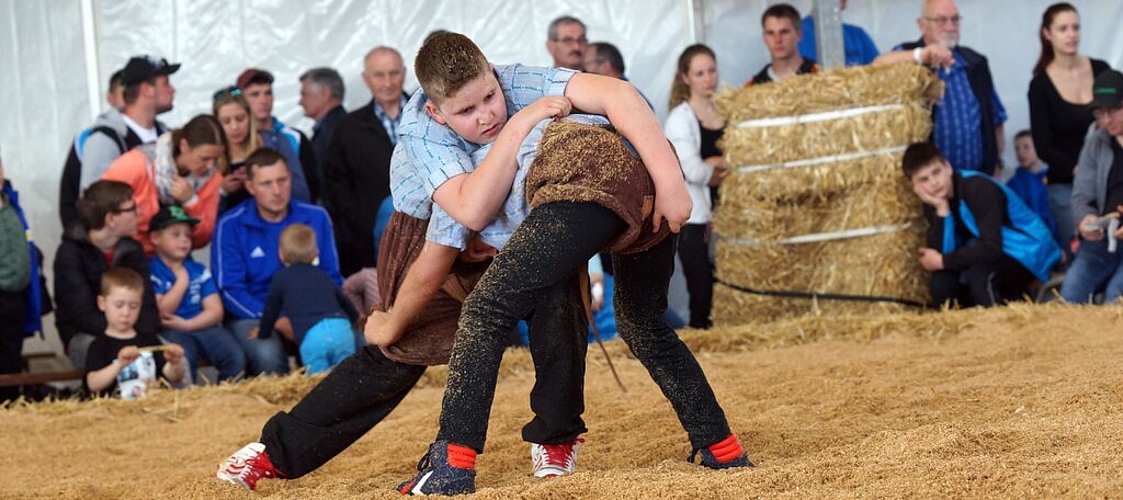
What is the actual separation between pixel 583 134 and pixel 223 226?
4467mm

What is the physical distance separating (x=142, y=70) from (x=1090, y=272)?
5.01 meters

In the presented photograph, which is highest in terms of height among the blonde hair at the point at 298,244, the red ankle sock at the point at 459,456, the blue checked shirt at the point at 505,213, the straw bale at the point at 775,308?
the blue checked shirt at the point at 505,213

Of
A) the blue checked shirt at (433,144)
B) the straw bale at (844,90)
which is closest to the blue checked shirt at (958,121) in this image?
the straw bale at (844,90)

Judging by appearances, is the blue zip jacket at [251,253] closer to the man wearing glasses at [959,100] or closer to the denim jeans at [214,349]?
the denim jeans at [214,349]

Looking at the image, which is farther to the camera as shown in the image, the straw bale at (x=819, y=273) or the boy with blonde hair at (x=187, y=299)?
the straw bale at (x=819, y=273)

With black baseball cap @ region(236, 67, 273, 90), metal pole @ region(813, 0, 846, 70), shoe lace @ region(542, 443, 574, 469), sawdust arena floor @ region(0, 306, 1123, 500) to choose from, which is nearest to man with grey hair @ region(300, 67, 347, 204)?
black baseball cap @ region(236, 67, 273, 90)

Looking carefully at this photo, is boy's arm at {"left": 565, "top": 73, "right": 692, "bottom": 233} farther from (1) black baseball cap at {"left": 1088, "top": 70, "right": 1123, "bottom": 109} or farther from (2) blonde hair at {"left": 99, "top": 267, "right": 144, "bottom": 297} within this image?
(1) black baseball cap at {"left": 1088, "top": 70, "right": 1123, "bottom": 109}

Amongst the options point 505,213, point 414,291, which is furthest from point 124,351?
point 505,213

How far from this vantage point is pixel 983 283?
24.2ft

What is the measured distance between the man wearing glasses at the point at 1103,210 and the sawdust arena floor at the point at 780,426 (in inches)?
34.4

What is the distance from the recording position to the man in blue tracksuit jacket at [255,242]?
7.39m

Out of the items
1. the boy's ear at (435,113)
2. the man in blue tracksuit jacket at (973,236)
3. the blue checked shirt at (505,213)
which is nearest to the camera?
the blue checked shirt at (505,213)

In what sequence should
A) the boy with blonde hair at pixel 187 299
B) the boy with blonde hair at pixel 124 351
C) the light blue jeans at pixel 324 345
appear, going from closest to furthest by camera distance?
the boy with blonde hair at pixel 124 351 → the light blue jeans at pixel 324 345 → the boy with blonde hair at pixel 187 299

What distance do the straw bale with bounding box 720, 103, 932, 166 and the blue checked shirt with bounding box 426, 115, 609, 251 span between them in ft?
13.7
